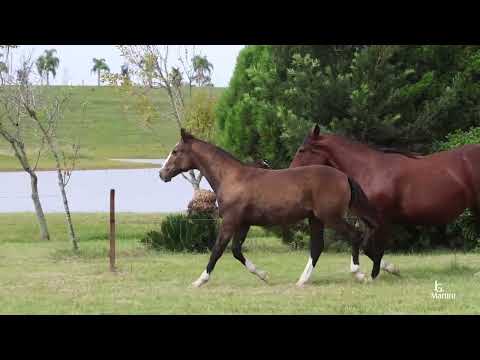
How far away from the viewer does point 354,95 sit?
48.0 feet

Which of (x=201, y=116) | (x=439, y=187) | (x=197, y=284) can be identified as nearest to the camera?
(x=197, y=284)

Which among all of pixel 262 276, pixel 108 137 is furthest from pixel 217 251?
pixel 108 137

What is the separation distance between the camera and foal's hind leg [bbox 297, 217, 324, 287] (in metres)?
10.6

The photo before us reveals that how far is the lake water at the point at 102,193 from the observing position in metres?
22.7

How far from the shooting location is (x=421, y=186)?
445 inches

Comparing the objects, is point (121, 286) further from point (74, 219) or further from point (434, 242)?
point (74, 219)

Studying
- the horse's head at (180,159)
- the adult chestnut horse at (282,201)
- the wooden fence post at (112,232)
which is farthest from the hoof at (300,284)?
the wooden fence post at (112,232)

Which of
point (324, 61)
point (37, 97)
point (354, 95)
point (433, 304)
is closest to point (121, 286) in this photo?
point (433, 304)

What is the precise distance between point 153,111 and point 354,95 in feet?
23.4

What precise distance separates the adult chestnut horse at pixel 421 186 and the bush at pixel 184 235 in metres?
4.27

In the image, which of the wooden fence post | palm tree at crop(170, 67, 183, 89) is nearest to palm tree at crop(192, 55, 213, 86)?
palm tree at crop(170, 67, 183, 89)

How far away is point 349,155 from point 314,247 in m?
1.56

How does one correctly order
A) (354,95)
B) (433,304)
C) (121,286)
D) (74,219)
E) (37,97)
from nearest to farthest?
(433,304), (121,286), (354,95), (37,97), (74,219)
